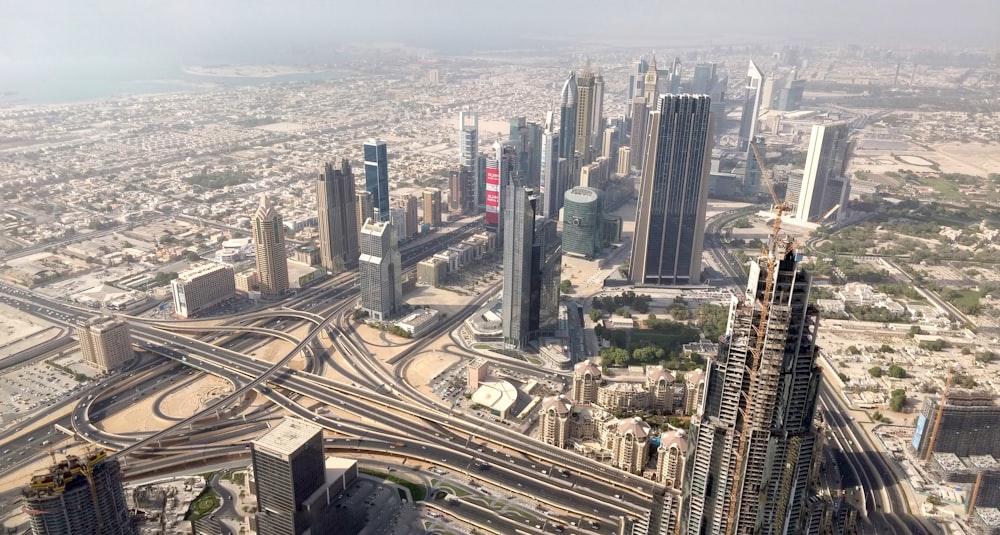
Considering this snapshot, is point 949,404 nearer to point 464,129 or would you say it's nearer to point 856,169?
point 464,129

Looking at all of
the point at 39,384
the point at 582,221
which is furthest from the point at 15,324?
the point at 582,221

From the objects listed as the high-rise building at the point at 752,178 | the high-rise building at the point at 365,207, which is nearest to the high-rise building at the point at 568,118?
the high-rise building at the point at 365,207

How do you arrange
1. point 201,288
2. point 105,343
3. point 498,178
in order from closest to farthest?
point 105,343
point 201,288
point 498,178

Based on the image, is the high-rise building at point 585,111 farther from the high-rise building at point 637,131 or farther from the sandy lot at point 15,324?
the sandy lot at point 15,324

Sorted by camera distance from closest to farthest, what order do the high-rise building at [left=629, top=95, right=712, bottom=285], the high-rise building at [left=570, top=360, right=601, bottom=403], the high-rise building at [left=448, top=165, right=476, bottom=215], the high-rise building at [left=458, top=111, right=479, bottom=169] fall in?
the high-rise building at [left=570, top=360, right=601, bottom=403], the high-rise building at [left=629, top=95, right=712, bottom=285], the high-rise building at [left=458, top=111, right=479, bottom=169], the high-rise building at [left=448, top=165, right=476, bottom=215]

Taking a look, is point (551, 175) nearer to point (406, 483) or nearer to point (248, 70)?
point (406, 483)

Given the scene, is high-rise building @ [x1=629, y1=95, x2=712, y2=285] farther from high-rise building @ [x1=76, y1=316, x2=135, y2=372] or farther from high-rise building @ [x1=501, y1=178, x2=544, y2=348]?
high-rise building @ [x1=76, y1=316, x2=135, y2=372]

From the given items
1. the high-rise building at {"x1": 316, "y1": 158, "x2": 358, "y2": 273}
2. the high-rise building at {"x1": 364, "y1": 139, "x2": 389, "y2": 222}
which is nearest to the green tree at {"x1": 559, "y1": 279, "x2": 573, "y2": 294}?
the high-rise building at {"x1": 364, "y1": 139, "x2": 389, "y2": 222}
